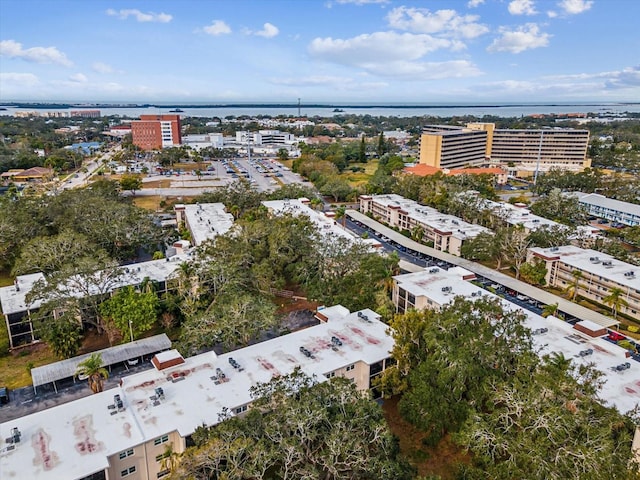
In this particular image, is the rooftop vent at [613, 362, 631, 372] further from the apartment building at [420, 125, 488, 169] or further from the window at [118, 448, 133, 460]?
the apartment building at [420, 125, 488, 169]

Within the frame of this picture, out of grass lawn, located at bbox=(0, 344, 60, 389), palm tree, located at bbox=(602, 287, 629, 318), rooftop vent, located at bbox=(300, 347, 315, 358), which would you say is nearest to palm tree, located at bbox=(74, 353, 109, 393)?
grass lawn, located at bbox=(0, 344, 60, 389)

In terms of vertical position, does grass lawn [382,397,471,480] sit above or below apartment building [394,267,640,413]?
below

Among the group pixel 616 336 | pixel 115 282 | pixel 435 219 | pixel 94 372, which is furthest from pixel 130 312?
pixel 435 219

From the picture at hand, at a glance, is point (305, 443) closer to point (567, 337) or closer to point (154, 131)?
point (567, 337)

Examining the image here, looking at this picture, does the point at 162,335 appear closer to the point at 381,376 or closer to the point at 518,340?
the point at 381,376

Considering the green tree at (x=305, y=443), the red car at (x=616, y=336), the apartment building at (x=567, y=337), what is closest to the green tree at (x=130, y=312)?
the green tree at (x=305, y=443)

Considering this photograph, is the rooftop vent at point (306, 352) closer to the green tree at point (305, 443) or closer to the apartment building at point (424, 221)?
the green tree at point (305, 443)

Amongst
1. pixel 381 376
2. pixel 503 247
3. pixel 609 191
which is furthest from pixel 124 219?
pixel 609 191
